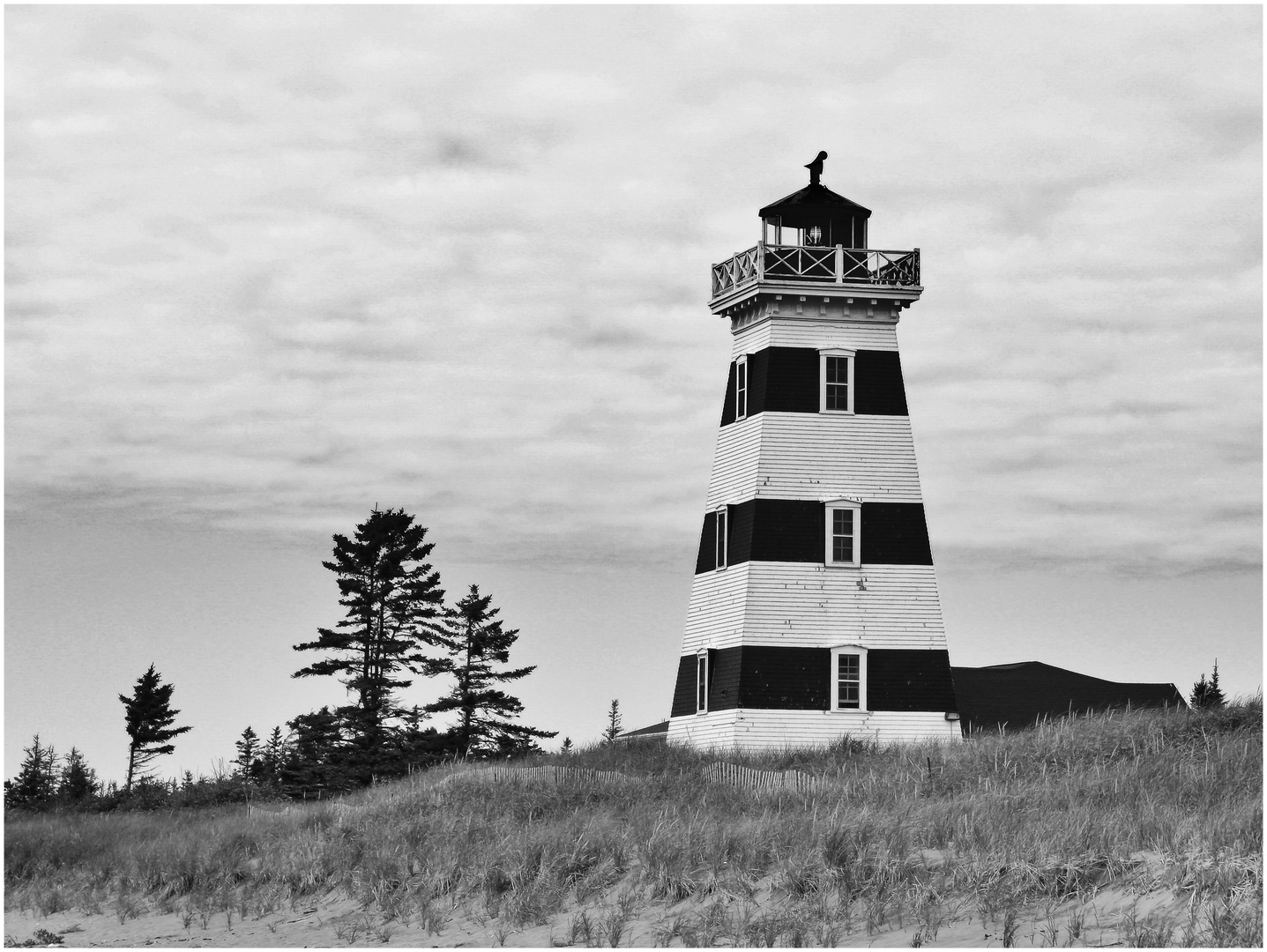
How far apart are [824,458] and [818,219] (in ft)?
21.9

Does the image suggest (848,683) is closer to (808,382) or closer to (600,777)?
(808,382)

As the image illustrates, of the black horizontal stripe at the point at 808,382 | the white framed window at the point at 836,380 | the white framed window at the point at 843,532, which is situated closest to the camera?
the white framed window at the point at 843,532

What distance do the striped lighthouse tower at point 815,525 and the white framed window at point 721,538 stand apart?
0.15 ft

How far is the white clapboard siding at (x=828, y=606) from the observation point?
39938 mm

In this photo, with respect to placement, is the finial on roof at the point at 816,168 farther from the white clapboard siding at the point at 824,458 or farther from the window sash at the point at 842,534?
the window sash at the point at 842,534

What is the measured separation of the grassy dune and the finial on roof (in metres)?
17.2

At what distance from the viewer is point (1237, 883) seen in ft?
53.8

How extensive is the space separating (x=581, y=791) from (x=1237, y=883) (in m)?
14.9

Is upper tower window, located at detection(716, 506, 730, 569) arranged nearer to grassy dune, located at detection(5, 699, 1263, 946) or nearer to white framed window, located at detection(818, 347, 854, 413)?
white framed window, located at detection(818, 347, 854, 413)

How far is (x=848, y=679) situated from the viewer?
40000 millimetres

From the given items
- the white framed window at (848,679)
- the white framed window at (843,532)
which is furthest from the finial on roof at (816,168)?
the white framed window at (848,679)

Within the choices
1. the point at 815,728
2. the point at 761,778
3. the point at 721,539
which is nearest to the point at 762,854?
the point at 761,778

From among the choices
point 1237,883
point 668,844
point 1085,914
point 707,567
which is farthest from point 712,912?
point 707,567

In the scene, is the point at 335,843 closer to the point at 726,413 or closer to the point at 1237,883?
the point at 1237,883
